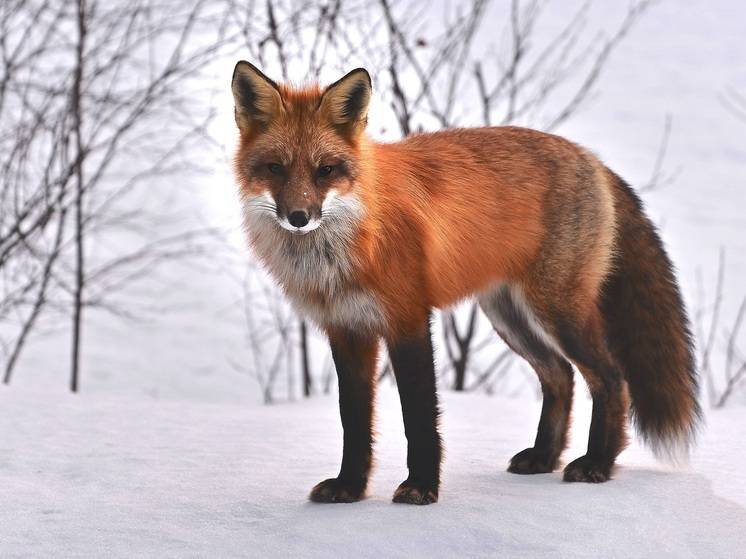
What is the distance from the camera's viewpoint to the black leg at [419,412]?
343 cm

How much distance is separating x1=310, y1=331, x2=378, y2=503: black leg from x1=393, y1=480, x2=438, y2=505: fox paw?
0.19m

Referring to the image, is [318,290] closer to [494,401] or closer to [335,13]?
[494,401]

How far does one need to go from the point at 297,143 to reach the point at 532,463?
175cm

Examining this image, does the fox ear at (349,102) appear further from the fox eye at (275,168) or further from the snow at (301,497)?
the snow at (301,497)

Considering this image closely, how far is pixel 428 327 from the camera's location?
3.48 meters

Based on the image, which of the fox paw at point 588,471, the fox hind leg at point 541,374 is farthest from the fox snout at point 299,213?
the fox paw at point 588,471

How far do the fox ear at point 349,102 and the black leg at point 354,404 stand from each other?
0.75 meters

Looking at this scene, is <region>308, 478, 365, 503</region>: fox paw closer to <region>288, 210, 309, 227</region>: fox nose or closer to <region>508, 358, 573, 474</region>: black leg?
<region>508, 358, 573, 474</region>: black leg

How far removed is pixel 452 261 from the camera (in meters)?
3.68

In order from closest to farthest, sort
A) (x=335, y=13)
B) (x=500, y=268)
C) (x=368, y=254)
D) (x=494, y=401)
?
1. (x=368, y=254)
2. (x=500, y=268)
3. (x=494, y=401)
4. (x=335, y=13)

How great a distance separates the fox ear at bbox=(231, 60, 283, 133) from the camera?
3.36 meters

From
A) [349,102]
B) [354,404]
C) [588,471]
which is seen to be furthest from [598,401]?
[349,102]

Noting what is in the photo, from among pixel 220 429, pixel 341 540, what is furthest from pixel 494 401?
pixel 341 540

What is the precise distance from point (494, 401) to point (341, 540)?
3.22 metres
